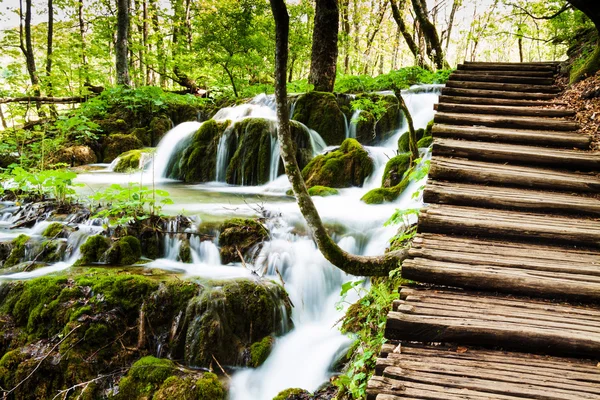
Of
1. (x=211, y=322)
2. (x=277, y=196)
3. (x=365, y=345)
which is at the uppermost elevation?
(x=277, y=196)

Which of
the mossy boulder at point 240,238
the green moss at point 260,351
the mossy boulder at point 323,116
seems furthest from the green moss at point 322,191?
the green moss at point 260,351

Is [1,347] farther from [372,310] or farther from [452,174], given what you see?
[452,174]

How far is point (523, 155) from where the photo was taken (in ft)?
15.3

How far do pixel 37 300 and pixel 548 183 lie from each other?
19.5 feet

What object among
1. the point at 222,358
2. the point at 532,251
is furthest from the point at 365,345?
the point at 222,358

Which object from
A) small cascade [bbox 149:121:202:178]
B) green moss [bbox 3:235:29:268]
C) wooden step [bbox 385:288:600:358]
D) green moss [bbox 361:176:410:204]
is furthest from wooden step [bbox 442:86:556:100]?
small cascade [bbox 149:121:202:178]

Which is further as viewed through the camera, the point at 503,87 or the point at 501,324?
the point at 503,87

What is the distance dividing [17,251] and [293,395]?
185 inches

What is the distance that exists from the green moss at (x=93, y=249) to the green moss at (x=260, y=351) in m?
2.73

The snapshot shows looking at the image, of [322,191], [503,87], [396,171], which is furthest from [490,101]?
[322,191]

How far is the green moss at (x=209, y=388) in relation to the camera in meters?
3.84

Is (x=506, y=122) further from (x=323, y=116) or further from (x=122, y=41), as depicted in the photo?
(x=122, y=41)

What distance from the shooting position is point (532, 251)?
3014mm

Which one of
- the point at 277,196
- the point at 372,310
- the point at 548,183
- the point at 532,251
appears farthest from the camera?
the point at 277,196
